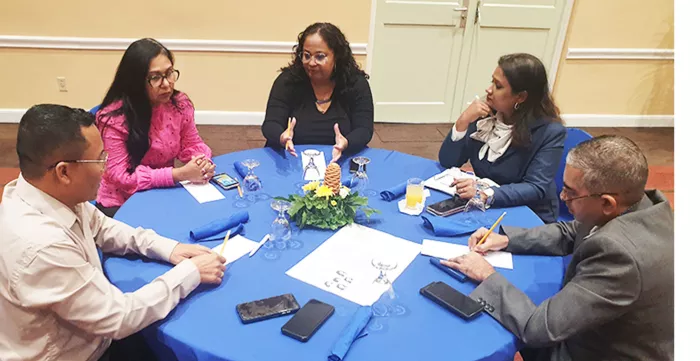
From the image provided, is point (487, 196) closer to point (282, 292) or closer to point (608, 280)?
point (608, 280)

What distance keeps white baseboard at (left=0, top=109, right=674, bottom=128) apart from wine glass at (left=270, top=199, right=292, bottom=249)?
337cm

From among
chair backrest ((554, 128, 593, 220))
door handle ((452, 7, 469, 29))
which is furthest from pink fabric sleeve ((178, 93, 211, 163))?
door handle ((452, 7, 469, 29))

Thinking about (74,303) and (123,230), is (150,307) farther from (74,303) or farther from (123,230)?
(123,230)

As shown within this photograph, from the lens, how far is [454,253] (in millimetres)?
Answer: 1821

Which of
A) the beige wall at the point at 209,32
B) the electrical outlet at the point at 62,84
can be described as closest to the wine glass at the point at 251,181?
the beige wall at the point at 209,32

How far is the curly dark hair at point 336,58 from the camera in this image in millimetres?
2836

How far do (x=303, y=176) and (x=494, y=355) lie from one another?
4.15 feet

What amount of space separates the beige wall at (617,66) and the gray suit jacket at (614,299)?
4.32 m

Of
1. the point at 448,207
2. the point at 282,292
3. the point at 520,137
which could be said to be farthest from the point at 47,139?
the point at 520,137

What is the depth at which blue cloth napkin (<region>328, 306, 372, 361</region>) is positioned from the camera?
132 cm

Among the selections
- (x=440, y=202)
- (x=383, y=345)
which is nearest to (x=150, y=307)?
(x=383, y=345)

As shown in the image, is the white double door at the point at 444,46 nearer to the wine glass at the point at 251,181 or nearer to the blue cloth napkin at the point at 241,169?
the blue cloth napkin at the point at 241,169
